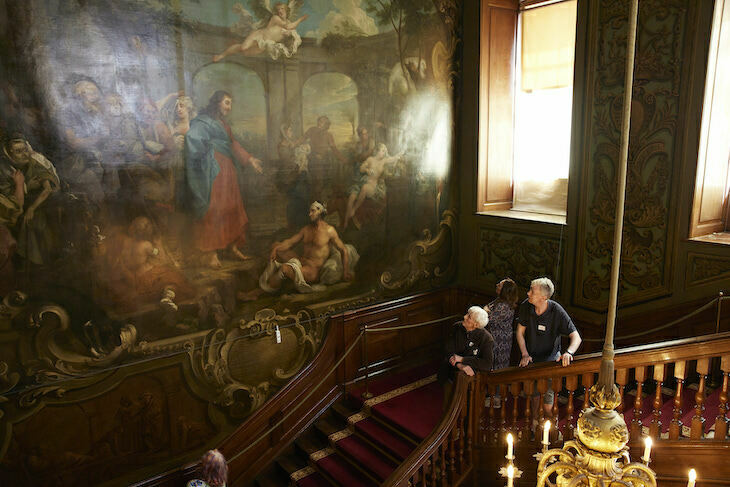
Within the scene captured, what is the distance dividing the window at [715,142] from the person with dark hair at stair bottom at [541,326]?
2.03 m

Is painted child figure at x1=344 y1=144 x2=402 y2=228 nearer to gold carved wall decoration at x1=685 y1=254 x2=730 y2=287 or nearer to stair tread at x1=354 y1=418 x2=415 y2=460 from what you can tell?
stair tread at x1=354 y1=418 x2=415 y2=460

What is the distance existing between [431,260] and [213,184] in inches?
142

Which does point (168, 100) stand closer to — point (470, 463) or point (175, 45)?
point (175, 45)

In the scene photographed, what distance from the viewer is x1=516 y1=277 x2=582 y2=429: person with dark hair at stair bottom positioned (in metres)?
5.27

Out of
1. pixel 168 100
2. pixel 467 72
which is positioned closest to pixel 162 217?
pixel 168 100

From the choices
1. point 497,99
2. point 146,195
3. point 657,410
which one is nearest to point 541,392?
point 657,410

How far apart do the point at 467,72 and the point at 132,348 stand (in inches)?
229

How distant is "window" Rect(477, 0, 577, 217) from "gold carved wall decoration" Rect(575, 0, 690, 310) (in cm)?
82

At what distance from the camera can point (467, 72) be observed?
8.00 meters

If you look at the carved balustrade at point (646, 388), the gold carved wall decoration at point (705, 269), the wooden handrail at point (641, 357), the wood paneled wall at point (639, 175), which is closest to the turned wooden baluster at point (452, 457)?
the carved balustrade at point (646, 388)

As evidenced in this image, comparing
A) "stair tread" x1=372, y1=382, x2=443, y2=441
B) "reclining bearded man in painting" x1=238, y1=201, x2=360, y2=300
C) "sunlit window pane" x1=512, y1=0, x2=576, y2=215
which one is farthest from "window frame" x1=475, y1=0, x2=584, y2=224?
"stair tread" x1=372, y1=382, x2=443, y2=441

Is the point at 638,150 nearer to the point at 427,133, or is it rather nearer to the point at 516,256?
the point at 516,256

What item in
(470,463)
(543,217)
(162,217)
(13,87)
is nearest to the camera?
(13,87)

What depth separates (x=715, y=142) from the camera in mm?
5930
